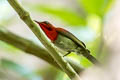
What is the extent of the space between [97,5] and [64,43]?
274 millimetres

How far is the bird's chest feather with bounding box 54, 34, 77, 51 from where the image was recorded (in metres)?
0.73

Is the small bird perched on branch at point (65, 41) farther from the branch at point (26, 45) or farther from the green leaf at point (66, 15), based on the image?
the green leaf at point (66, 15)

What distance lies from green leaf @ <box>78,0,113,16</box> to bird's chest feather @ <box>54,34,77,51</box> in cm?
21

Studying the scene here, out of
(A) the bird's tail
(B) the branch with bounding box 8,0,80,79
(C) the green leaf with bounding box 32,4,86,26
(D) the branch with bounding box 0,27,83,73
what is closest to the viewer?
(B) the branch with bounding box 8,0,80,79

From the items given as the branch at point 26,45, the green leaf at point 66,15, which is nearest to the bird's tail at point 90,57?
the branch at point 26,45

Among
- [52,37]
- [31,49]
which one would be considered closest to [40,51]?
[31,49]

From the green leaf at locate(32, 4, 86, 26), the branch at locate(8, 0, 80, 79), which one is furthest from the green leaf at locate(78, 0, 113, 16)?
the branch at locate(8, 0, 80, 79)

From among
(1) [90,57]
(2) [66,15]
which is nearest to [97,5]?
(2) [66,15]

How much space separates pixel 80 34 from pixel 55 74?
18cm

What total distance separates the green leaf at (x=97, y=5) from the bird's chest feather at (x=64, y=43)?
215 mm

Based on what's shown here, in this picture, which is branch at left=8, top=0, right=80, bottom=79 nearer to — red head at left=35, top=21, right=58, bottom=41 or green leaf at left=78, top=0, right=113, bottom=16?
red head at left=35, top=21, right=58, bottom=41

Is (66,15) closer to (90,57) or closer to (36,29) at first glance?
(90,57)

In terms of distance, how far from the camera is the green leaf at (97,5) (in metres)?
0.93

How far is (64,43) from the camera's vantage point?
721mm
